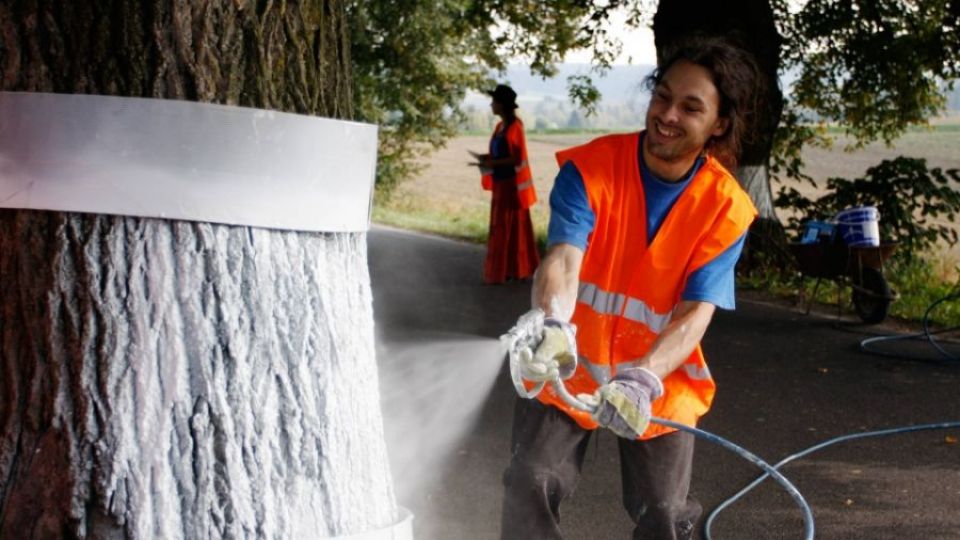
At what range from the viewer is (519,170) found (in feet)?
42.4

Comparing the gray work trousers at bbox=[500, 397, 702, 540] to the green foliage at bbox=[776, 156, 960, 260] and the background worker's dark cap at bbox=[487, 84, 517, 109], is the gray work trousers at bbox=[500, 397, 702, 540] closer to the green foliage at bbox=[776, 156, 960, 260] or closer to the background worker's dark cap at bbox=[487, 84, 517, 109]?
the background worker's dark cap at bbox=[487, 84, 517, 109]

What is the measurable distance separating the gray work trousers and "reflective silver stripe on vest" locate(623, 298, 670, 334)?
0.97 ft

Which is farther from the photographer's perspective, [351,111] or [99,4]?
[351,111]

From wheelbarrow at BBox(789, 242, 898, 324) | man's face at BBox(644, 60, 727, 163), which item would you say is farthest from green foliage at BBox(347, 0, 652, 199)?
man's face at BBox(644, 60, 727, 163)

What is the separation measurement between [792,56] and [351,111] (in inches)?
572

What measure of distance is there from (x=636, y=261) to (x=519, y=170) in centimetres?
934

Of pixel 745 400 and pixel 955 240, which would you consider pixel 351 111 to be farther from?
pixel 955 240

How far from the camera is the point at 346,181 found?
2609 mm

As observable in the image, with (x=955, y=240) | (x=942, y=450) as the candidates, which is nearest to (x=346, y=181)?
(x=942, y=450)

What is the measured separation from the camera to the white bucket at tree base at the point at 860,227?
33.2 feet

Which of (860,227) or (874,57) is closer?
(860,227)

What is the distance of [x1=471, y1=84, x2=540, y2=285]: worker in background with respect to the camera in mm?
12820

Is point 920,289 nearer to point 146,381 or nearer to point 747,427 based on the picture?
point 747,427

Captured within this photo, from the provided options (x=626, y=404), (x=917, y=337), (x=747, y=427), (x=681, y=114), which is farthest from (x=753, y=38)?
(x=626, y=404)
